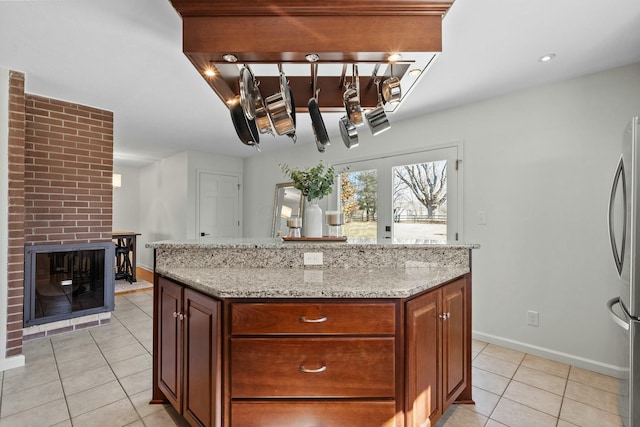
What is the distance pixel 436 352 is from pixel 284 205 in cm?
391

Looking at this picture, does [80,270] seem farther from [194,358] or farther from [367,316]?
[367,316]

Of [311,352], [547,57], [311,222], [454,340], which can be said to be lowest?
[454,340]

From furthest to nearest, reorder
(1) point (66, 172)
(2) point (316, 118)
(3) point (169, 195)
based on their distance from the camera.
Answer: (3) point (169, 195)
(1) point (66, 172)
(2) point (316, 118)

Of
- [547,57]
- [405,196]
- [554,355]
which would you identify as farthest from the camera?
[405,196]

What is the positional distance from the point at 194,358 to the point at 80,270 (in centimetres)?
258

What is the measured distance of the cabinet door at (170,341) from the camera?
1631mm

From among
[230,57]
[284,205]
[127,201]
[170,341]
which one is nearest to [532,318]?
[170,341]

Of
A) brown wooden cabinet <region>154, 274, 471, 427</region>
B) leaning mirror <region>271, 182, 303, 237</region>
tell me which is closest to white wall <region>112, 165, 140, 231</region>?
leaning mirror <region>271, 182, 303, 237</region>

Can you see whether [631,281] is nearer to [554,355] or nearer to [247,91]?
[554,355]

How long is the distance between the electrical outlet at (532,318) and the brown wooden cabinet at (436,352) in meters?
1.17

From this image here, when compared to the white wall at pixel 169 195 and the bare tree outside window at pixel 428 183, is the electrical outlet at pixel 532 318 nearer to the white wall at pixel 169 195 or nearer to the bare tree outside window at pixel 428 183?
the bare tree outside window at pixel 428 183

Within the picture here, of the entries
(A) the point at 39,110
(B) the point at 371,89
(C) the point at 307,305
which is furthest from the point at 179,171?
(C) the point at 307,305

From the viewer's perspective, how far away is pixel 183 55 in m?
2.21

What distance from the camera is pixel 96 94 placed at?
288 centimetres
